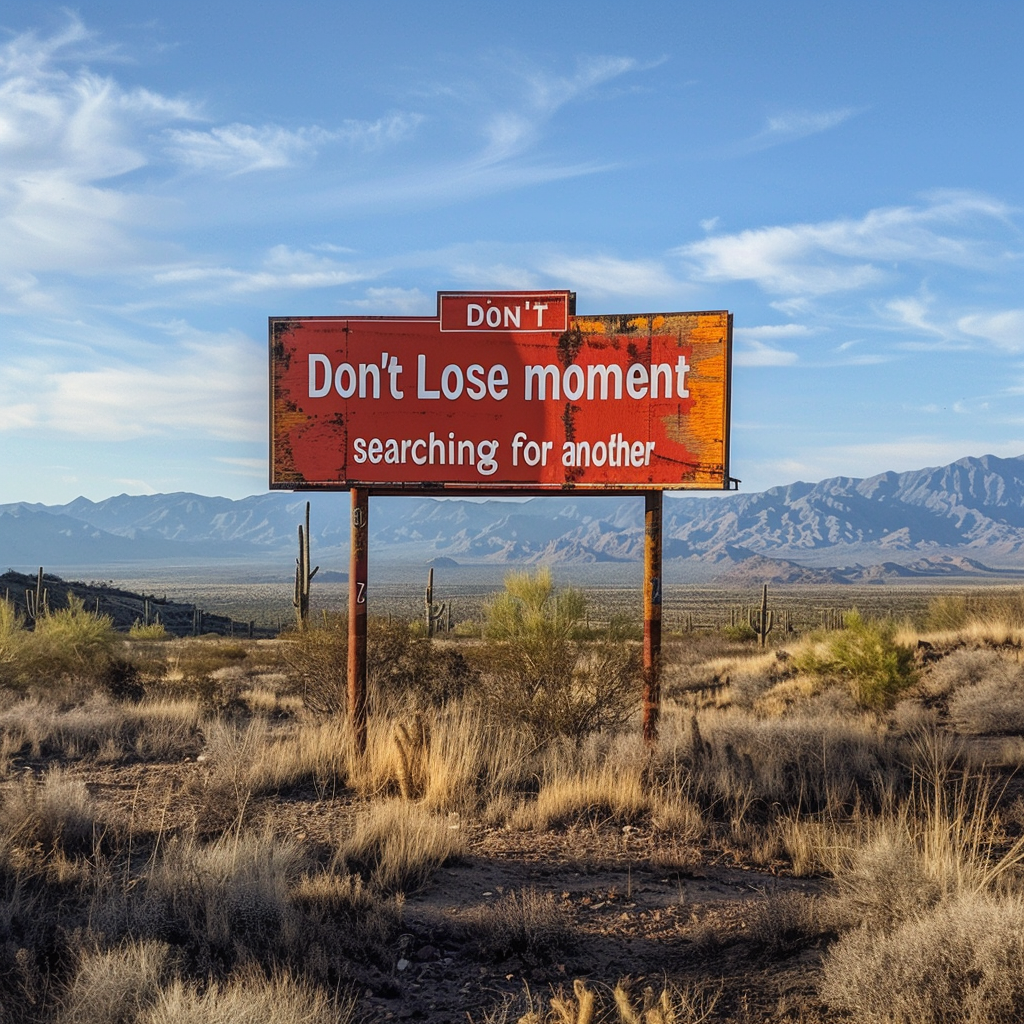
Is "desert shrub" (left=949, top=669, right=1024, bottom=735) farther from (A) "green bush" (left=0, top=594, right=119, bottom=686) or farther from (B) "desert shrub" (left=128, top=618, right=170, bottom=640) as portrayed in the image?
(B) "desert shrub" (left=128, top=618, right=170, bottom=640)

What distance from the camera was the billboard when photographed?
10227 mm

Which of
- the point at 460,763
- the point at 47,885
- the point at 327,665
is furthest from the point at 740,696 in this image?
the point at 47,885

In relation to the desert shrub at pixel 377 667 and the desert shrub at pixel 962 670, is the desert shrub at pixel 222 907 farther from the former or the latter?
the desert shrub at pixel 962 670

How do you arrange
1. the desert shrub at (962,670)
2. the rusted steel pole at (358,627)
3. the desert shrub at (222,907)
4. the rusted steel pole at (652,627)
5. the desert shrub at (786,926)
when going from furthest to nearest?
the desert shrub at (962,670), the rusted steel pole at (358,627), the rusted steel pole at (652,627), the desert shrub at (786,926), the desert shrub at (222,907)

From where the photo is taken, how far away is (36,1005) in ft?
14.7

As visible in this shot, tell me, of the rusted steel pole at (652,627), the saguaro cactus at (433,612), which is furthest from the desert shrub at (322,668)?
the saguaro cactus at (433,612)

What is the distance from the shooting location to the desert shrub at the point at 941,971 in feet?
13.2

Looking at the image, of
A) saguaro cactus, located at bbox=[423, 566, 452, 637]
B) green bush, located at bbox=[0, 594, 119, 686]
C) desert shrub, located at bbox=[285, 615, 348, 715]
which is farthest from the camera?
saguaro cactus, located at bbox=[423, 566, 452, 637]

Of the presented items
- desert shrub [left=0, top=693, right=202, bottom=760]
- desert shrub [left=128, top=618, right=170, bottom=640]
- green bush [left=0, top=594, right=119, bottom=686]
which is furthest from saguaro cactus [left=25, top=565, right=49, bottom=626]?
desert shrub [left=0, top=693, right=202, bottom=760]

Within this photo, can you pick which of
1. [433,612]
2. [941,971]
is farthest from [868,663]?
[433,612]

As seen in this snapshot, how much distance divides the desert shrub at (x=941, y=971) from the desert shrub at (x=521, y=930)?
60.0 inches

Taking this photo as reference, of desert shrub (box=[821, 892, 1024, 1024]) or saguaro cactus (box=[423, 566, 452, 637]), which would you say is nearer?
desert shrub (box=[821, 892, 1024, 1024])

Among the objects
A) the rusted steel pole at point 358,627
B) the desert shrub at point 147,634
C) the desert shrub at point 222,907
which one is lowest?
the desert shrub at point 147,634

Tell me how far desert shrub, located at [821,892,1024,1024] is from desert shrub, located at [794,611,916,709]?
474 inches
